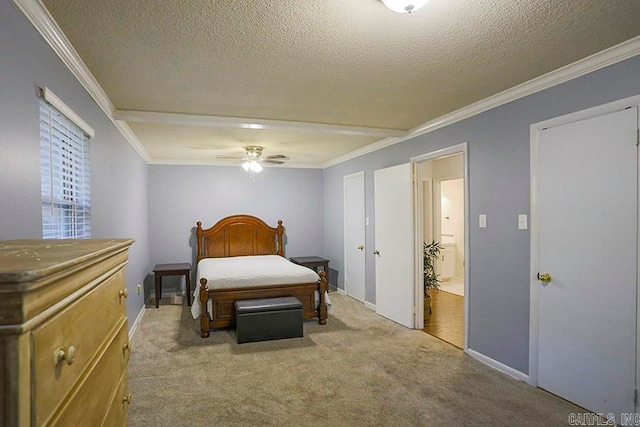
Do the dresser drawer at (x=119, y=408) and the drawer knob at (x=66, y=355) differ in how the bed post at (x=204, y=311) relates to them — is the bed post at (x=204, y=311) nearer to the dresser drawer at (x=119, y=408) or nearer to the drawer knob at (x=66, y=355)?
the dresser drawer at (x=119, y=408)

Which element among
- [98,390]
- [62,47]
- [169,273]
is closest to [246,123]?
[62,47]

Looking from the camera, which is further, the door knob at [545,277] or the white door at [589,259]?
the door knob at [545,277]

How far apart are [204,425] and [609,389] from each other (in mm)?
2688

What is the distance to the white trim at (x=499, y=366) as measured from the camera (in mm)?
2958

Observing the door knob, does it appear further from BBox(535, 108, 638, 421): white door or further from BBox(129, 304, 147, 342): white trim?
BBox(129, 304, 147, 342): white trim

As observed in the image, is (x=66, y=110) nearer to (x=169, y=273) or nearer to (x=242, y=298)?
(x=242, y=298)

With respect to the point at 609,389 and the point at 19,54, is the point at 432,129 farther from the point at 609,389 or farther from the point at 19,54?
the point at 19,54

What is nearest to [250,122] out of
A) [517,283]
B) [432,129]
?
[432,129]

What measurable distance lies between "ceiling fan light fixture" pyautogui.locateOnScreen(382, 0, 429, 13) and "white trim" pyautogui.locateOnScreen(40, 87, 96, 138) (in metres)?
1.79

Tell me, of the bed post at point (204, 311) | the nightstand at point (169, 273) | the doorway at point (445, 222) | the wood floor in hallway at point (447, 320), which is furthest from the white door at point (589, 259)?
the nightstand at point (169, 273)

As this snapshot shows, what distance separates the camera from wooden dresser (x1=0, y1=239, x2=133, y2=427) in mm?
642

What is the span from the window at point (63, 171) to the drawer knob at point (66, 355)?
1375mm

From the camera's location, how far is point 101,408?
1.16 metres

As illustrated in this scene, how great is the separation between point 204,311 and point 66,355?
3.41m
